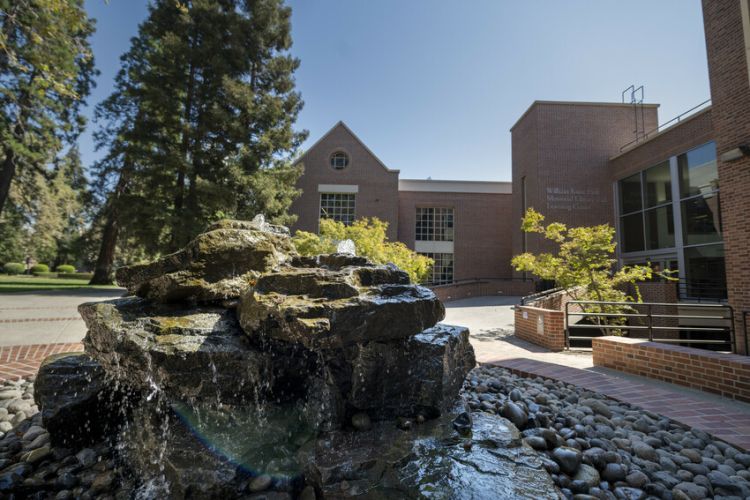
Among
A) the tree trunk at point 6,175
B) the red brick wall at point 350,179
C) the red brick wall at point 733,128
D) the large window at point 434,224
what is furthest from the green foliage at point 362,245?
the tree trunk at point 6,175

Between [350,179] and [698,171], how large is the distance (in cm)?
1785

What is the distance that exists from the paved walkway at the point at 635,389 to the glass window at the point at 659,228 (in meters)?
11.7

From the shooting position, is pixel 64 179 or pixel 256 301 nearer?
pixel 256 301

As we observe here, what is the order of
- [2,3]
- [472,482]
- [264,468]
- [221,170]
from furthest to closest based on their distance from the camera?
1. [221,170]
2. [2,3]
3. [264,468]
4. [472,482]

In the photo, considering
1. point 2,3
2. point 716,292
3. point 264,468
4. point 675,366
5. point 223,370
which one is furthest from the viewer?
point 716,292

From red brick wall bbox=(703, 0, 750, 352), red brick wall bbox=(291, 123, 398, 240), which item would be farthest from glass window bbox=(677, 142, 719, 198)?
red brick wall bbox=(291, 123, 398, 240)

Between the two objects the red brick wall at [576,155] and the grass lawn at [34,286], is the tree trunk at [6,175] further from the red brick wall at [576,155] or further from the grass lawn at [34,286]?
the red brick wall at [576,155]

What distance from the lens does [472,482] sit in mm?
2207

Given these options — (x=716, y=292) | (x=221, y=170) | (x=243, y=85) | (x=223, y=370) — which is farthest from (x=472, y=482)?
(x=243, y=85)

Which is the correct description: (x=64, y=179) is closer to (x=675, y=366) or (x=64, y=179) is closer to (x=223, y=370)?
(x=223, y=370)

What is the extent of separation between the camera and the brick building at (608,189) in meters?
7.11

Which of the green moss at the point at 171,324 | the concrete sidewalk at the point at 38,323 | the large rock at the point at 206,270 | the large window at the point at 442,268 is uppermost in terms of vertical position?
the large window at the point at 442,268

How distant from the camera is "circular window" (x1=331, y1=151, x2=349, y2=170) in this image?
24578 mm

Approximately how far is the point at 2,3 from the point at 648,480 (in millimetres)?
9423
